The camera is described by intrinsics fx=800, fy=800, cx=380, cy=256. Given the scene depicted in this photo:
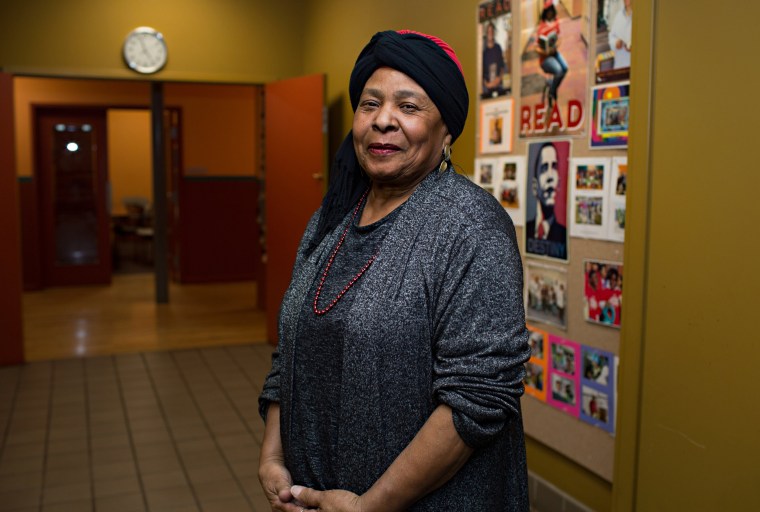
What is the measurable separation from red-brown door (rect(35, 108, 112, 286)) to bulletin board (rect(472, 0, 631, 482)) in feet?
22.2

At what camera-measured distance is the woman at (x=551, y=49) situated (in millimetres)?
3018

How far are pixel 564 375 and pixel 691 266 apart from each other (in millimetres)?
1087

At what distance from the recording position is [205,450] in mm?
3996

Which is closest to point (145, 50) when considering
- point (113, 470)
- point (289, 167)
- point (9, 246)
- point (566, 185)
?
point (289, 167)

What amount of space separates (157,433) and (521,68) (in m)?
2.63

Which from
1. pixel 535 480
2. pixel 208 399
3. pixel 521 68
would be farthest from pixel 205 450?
pixel 521 68

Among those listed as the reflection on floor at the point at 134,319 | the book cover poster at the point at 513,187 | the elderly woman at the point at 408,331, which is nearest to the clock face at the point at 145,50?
the reflection on floor at the point at 134,319

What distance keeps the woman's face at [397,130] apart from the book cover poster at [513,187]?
1919 millimetres

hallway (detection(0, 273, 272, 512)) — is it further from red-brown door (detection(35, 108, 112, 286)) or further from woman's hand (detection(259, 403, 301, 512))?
woman's hand (detection(259, 403, 301, 512))

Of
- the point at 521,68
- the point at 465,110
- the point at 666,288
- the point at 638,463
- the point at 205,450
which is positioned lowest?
the point at 205,450

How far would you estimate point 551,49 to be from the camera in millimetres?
3064

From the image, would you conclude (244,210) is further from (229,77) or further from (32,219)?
(229,77)

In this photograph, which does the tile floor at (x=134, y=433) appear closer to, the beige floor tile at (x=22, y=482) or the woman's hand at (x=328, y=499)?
the beige floor tile at (x=22, y=482)

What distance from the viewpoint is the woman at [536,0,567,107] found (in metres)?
3.02
